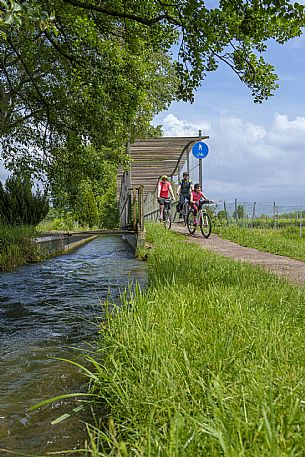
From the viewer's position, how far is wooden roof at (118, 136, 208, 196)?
63.9 feet

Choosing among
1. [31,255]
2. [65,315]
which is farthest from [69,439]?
[31,255]

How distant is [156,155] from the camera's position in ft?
71.4

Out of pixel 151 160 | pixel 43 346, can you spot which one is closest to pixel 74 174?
pixel 151 160

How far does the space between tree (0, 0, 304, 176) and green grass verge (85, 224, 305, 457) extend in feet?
8.09

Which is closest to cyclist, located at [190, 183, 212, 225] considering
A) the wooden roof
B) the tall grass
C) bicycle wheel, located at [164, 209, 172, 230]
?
bicycle wheel, located at [164, 209, 172, 230]

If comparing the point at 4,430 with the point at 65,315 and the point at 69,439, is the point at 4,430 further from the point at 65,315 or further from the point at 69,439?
the point at 65,315

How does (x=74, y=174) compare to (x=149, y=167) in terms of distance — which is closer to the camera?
(x=74, y=174)

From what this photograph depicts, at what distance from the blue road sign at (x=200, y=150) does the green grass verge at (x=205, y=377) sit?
13.8m

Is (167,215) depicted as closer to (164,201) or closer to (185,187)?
(164,201)

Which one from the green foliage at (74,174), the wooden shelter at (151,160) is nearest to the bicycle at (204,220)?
the wooden shelter at (151,160)

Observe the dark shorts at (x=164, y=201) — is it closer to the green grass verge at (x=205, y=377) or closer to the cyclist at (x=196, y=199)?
the cyclist at (x=196, y=199)

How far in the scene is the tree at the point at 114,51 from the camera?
292 inches

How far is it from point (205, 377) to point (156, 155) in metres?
19.6

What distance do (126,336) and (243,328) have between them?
0.74 metres
